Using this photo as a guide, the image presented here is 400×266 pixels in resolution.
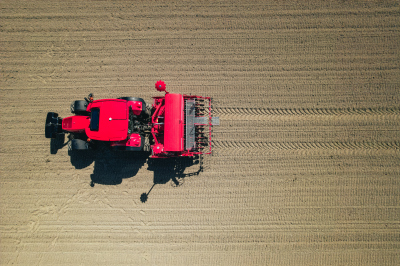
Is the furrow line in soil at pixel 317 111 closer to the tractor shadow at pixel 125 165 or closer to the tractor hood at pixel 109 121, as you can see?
the tractor shadow at pixel 125 165

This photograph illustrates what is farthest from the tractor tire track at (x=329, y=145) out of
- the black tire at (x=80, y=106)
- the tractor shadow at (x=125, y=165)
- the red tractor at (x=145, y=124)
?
the black tire at (x=80, y=106)

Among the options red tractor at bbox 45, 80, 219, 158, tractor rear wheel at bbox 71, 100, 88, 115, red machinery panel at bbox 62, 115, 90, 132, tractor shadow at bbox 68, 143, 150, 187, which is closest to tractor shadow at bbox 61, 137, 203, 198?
tractor shadow at bbox 68, 143, 150, 187

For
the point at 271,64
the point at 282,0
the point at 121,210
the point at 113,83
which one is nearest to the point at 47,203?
the point at 121,210

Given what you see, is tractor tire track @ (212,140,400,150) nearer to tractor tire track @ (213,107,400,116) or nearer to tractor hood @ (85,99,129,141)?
tractor tire track @ (213,107,400,116)

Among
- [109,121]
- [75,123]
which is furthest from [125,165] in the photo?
[75,123]

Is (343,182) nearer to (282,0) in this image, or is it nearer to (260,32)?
(260,32)

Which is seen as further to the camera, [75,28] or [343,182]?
[75,28]

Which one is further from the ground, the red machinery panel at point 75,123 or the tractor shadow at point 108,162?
the red machinery panel at point 75,123
